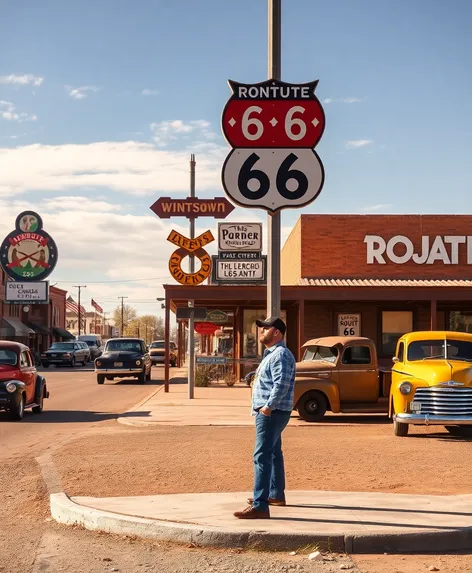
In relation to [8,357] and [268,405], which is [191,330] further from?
[268,405]

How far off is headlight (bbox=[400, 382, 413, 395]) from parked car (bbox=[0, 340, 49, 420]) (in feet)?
27.3

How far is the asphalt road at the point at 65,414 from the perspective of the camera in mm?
15648

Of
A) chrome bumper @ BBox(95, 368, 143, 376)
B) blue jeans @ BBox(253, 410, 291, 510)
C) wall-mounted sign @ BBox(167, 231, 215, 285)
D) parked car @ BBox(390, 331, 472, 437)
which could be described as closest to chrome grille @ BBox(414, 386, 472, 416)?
parked car @ BBox(390, 331, 472, 437)

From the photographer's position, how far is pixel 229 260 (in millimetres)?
32094

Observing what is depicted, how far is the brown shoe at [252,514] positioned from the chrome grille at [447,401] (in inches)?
309

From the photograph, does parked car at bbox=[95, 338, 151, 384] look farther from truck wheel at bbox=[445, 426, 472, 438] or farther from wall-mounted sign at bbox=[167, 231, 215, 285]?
truck wheel at bbox=[445, 426, 472, 438]

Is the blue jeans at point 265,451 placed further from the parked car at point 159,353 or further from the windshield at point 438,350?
the parked car at point 159,353

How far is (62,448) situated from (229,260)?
18.2 m

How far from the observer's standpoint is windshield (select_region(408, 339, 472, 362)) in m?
16.5

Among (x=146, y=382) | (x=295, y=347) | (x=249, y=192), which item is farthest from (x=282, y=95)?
(x=146, y=382)

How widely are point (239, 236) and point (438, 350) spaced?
16751mm

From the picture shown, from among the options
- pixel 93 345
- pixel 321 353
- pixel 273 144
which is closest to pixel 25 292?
pixel 93 345

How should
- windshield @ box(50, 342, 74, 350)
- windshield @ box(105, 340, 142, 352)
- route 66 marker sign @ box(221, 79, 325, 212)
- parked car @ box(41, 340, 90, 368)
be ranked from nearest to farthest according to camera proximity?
route 66 marker sign @ box(221, 79, 325, 212) → windshield @ box(105, 340, 142, 352) → parked car @ box(41, 340, 90, 368) → windshield @ box(50, 342, 74, 350)

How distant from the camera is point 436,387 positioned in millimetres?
15414
